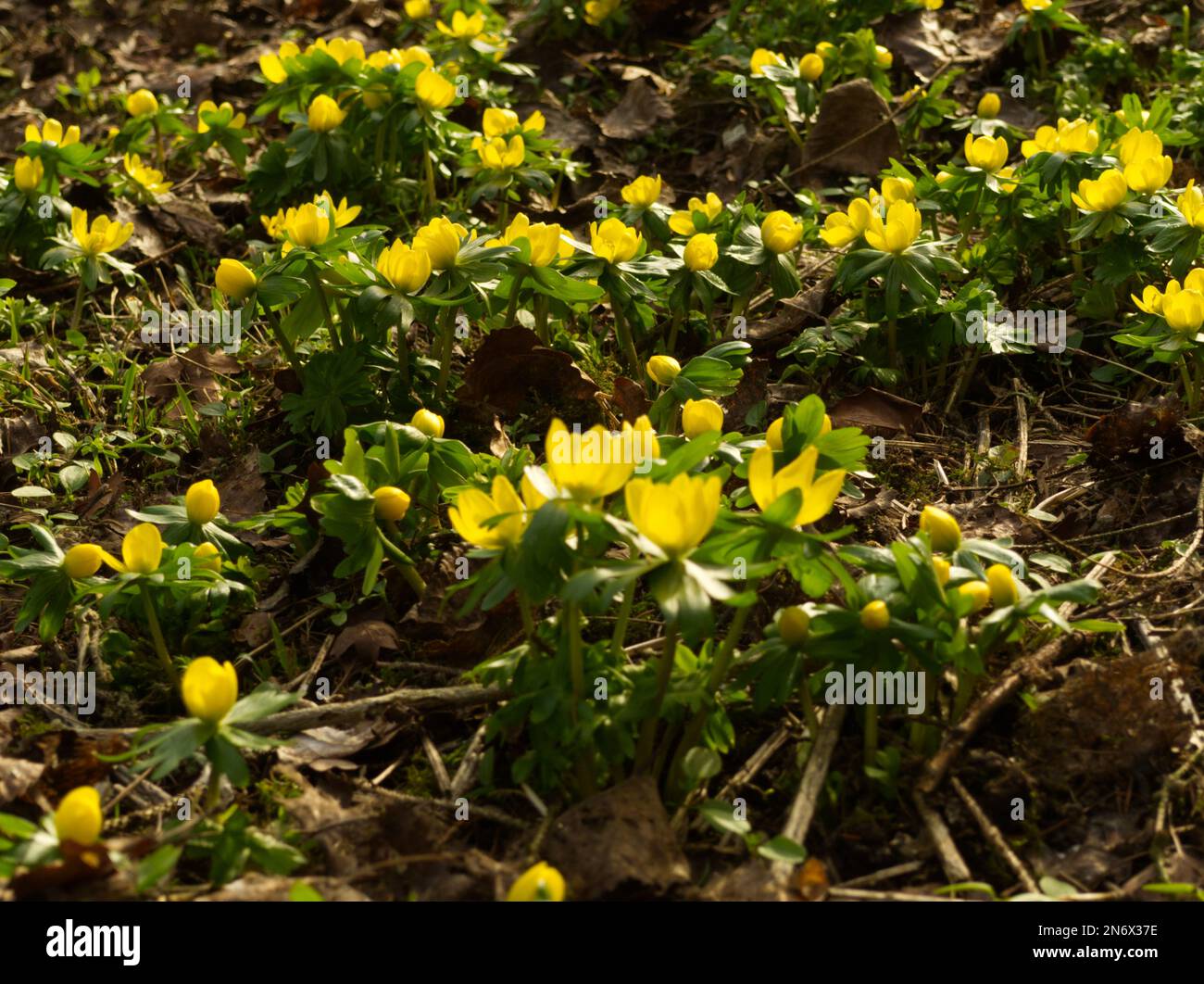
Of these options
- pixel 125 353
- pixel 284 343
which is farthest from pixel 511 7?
pixel 284 343

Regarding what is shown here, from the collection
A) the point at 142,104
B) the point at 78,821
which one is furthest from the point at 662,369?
the point at 142,104

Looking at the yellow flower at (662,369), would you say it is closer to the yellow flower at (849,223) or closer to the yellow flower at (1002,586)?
the yellow flower at (849,223)

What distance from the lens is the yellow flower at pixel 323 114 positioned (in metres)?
3.63

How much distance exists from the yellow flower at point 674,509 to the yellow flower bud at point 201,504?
3.46 ft

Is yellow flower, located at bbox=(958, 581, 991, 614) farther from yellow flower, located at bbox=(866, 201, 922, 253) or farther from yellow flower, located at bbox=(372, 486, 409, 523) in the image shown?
yellow flower, located at bbox=(866, 201, 922, 253)

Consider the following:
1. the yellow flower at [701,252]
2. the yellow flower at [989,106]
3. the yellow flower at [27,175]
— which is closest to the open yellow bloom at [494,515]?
the yellow flower at [701,252]

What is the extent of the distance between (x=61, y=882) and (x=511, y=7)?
4669mm

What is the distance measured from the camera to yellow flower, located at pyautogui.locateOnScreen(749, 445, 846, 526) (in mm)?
1783

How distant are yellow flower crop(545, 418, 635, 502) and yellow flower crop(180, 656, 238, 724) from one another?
558 millimetres

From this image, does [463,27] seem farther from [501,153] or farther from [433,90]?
[501,153]

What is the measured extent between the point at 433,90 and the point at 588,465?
7.11 feet

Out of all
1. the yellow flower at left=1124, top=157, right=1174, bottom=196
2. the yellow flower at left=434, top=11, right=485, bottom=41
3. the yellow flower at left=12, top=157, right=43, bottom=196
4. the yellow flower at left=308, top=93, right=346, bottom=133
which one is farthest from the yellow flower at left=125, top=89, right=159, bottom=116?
the yellow flower at left=1124, top=157, right=1174, bottom=196

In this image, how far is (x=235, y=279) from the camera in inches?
105

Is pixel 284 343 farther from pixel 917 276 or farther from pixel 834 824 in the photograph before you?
pixel 834 824
